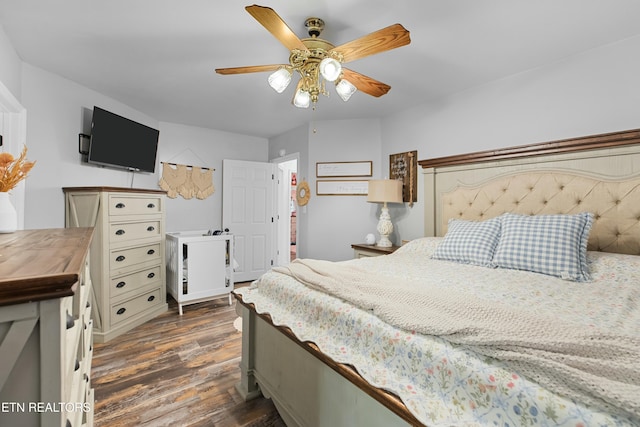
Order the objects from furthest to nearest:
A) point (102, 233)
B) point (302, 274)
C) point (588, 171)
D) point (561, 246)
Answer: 1. point (102, 233)
2. point (588, 171)
3. point (561, 246)
4. point (302, 274)

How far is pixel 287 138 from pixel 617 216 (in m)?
3.82

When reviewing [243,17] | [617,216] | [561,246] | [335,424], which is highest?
[243,17]

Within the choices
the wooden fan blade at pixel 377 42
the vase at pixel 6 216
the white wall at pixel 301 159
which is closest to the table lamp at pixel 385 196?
the white wall at pixel 301 159

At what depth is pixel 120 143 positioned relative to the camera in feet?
10.3

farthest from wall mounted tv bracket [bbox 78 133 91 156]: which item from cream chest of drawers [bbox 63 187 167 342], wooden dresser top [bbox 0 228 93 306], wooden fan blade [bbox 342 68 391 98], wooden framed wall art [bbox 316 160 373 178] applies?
wooden dresser top [bbox 0 228 93 306]

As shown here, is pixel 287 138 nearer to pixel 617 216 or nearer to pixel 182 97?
pixel 182 97

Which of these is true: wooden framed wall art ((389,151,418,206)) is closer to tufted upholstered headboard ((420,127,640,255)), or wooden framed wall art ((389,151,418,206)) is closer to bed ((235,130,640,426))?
tufted upholstered headboard ((420,127,640,255))

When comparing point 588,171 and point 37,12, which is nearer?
point 37,12

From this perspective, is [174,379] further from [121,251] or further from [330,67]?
[330,67]

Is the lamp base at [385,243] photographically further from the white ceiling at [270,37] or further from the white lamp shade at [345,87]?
the white lamp shade at [345,87]

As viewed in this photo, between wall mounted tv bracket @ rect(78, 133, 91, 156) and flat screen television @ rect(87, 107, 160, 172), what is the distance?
84mm

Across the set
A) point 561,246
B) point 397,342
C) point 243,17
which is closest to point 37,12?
point 243,17

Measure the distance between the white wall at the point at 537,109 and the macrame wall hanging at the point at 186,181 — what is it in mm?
2931

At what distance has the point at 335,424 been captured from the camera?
3.85ft
